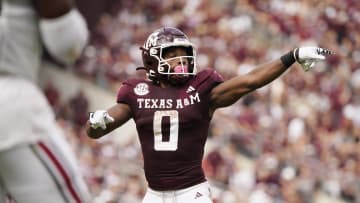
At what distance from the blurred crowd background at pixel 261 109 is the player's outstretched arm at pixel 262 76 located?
5.55 metres

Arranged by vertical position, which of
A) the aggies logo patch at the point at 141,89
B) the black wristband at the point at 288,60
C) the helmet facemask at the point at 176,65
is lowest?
the aggies logo patch at the point at 141,89

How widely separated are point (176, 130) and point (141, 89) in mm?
347

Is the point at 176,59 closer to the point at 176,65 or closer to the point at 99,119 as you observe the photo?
the point at 176,65

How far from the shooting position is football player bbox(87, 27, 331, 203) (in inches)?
211

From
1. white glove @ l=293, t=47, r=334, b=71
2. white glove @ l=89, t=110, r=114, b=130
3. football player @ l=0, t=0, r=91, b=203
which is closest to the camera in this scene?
football player @ l=0, t=0, r=91, b=203

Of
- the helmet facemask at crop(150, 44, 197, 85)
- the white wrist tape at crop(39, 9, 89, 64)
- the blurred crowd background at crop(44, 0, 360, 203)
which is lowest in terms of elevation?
the blurred crowd background at crop(44, 0, 360, 203)

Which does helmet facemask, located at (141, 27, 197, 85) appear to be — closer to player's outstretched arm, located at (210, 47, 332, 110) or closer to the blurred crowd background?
player's outstretched arm, located at (210, 47, 332, 110)

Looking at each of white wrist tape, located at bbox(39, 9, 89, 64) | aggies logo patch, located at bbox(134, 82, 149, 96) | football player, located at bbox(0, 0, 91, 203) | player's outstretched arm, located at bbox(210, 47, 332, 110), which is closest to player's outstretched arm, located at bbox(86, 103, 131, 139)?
aggies logo patch, located at bbox(134, 82, 149, 96)

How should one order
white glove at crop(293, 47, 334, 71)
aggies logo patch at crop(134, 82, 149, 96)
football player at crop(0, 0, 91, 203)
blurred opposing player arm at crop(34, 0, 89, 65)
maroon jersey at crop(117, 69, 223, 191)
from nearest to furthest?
1. blurred opposing player arm at crop(34, 0, 89, 65)
2. football player at crop(0, 0, 91, 203)
3. white glove at crop(293, 47, 334, 71)
4. maroon jersey at crop(117, 69, 223, 191)
5. aggies logo patch at crop(134, 82, 149, 96)

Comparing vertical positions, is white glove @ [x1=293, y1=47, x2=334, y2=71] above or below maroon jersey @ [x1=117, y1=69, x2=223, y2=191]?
above

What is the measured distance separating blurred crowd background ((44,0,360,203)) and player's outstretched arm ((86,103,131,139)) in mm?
5457

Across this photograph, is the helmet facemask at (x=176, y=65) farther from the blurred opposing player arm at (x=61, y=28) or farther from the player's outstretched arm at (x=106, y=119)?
the blurred opposing player arm at (x=61, y=28)

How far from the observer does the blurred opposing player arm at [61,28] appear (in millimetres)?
3996

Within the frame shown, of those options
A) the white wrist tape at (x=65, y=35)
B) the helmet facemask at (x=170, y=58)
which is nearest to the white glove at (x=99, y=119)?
the helmet facemask at (x=170, y=58)
